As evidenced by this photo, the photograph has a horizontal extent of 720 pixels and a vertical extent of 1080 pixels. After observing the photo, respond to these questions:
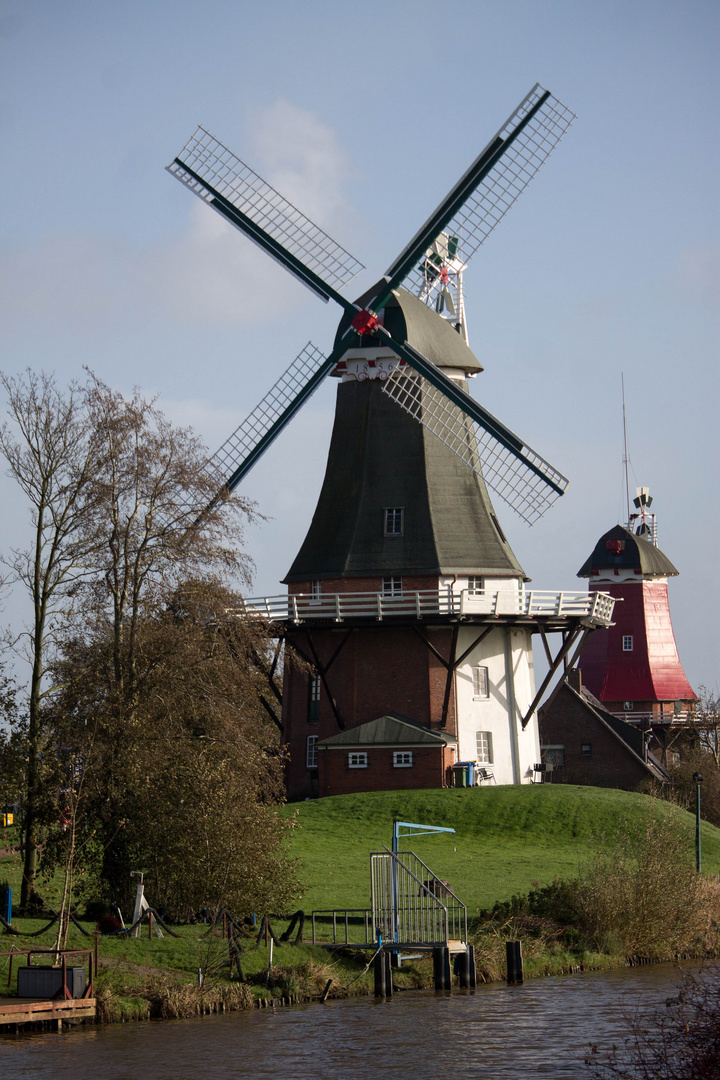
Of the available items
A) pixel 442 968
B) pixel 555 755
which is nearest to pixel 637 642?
pixel 555 755

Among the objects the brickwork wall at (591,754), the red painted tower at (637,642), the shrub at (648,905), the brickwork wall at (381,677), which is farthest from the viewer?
the red painted tower at (637,642)

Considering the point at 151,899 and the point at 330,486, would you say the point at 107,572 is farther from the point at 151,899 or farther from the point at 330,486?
the point at 330,486

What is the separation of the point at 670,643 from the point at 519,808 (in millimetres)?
28974

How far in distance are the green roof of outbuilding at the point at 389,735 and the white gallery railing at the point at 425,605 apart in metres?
3.13

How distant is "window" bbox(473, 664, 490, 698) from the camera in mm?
42250

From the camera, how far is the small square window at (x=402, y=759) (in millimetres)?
40812

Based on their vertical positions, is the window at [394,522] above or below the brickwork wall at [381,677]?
above

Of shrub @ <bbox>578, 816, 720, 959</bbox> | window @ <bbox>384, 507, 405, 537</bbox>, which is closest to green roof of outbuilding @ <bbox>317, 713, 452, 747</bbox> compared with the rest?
window @ <bbox>384, 507, 405, 537</bbox>

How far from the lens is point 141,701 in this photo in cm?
2606

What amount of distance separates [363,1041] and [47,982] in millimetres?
4729

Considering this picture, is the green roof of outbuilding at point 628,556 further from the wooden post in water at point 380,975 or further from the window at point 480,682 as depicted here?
the wooden post in water at point 380,975

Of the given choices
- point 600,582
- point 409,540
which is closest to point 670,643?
point 600,582

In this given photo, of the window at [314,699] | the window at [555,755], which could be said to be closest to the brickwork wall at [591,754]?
the window at [555,755]

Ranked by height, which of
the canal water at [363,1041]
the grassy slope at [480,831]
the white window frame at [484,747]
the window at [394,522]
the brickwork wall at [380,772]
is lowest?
the canal water at [363,1041]
